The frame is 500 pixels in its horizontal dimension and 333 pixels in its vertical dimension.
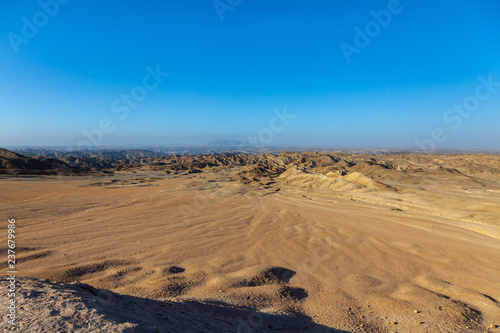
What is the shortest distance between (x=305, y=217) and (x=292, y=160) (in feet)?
166

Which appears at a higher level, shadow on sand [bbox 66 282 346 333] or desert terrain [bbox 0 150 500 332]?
shadow on sand [bbox 66 282 346 333]

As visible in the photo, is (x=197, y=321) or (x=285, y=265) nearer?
(x=197, y=321)

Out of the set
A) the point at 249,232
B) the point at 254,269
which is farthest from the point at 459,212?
the point at 254,269

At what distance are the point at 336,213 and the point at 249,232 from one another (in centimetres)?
745

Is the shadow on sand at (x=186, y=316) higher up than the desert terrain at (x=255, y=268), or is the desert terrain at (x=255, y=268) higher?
the shadow on sand at (x=186, y=316)

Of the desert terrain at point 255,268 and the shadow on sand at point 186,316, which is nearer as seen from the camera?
the shadow on sand at point 186,316

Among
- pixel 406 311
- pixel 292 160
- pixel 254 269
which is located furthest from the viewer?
pixel 292 160

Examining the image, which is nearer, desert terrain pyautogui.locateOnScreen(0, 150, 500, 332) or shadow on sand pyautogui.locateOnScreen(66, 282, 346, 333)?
shadow on sand pyautogui.locateOnScreen(66, 282, 346, 333)

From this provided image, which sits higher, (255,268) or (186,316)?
(186,316)

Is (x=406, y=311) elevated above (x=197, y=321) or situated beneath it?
situated beneath

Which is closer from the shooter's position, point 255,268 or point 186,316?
point 186,316

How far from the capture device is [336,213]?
15945 millimetres

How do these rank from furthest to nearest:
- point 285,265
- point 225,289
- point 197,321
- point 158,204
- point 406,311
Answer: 1. point 158,204
2. point 285,265
3. point 225,289
4. point 406,311
5. point 197,321

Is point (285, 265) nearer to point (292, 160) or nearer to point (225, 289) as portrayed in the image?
point (225, 289)
